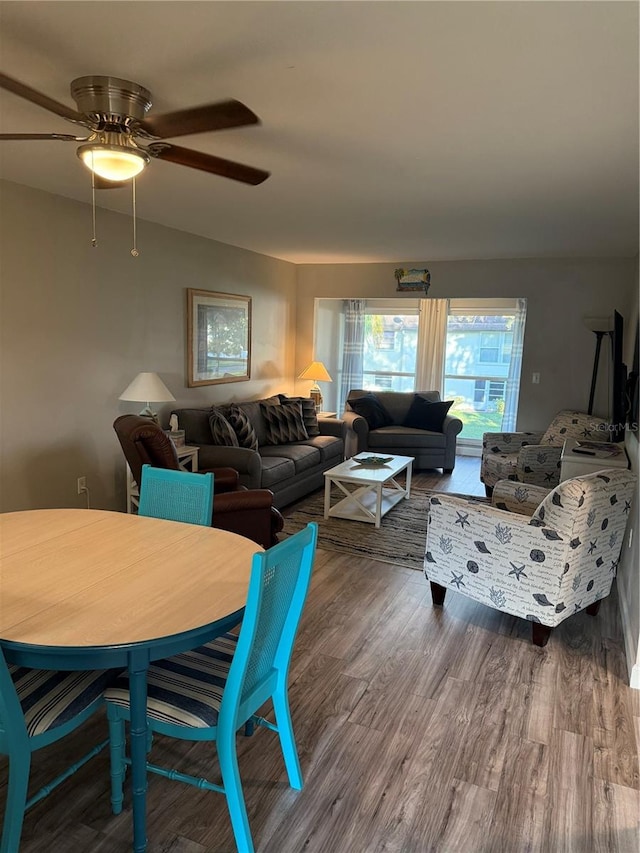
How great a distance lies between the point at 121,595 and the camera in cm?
175

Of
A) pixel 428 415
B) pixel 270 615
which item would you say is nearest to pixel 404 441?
pixel 428 415

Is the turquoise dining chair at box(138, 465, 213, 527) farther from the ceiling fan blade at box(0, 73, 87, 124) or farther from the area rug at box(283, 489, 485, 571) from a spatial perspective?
the area rug at box(283, 489, 485, 571)

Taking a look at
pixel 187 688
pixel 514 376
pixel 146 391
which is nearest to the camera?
pixel 187 688

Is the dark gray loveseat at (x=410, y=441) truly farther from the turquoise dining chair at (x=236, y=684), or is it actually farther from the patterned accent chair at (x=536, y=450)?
the turquoise dining chair at (x=236, y=684)

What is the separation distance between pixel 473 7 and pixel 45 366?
3.33m

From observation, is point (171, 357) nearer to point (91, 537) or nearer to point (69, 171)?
point (69, 171)

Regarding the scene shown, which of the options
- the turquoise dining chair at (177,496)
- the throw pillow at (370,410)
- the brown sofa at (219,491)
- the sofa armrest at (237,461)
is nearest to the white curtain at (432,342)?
the throw pillow at (370,410)

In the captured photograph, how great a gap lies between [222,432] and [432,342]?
387 cm

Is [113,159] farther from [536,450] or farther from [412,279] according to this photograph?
[412,279]

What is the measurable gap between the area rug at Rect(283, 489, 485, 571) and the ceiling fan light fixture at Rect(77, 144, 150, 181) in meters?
2.91

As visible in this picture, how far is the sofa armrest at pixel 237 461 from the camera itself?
4449 mm

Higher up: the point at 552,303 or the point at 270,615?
the point at 552,303

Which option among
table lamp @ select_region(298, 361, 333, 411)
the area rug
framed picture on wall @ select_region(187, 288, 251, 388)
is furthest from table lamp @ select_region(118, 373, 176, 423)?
table lamp @ select_region(298, 361, 333, 411)

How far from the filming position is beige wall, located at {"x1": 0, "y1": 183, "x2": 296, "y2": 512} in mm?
3586
